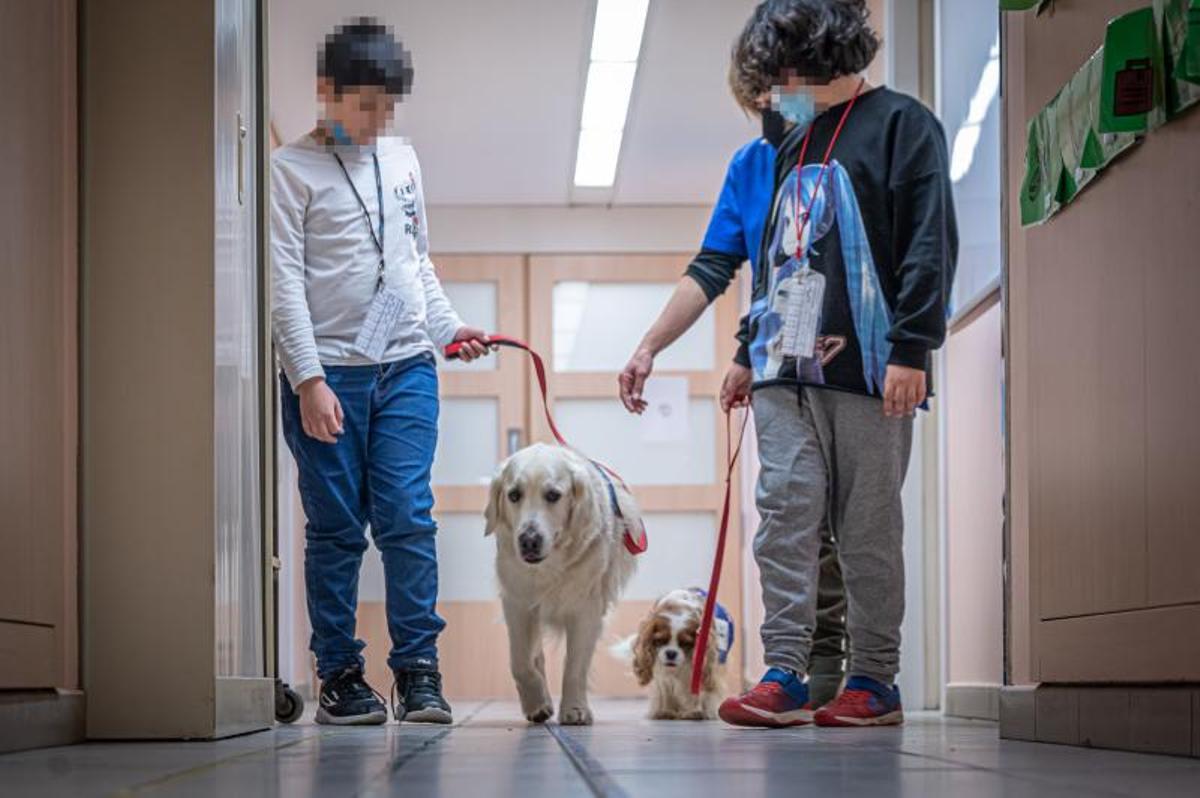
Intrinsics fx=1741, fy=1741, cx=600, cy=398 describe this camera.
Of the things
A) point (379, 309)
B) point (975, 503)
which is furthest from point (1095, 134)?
point (975, 503)

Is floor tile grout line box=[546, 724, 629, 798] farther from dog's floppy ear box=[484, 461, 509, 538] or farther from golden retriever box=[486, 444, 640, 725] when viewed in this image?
dog's floppy ear box=[484, 461, 509, 538]

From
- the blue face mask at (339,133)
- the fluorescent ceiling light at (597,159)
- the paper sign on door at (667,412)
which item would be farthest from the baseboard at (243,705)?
the paper sign on door at (667,412)

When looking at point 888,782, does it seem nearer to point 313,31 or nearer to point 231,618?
point 231,618

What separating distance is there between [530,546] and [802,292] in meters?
0.92

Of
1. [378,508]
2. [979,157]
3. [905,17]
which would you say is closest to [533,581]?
[378,508]

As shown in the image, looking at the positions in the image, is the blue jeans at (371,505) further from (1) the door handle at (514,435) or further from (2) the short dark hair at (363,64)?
(1) the door handle at (514,435)

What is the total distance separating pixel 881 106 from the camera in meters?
3.48

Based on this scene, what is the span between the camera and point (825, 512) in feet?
11.2

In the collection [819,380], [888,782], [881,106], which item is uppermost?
[881,106]

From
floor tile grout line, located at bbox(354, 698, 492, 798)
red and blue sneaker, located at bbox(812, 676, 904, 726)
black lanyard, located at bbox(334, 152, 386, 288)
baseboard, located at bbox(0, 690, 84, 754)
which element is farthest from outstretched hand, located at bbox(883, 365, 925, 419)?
baseboard, located at bbox(0, 690, 84, 754)

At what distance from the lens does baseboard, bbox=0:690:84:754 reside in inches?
85.3

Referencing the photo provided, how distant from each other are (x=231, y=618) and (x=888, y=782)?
54.5 inches

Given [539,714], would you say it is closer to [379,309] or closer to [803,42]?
[379,309]

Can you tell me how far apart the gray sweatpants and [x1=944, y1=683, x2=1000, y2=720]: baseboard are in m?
0.77
